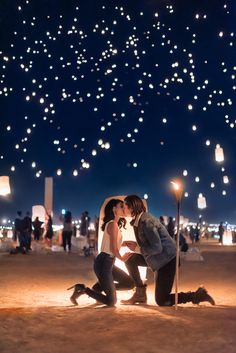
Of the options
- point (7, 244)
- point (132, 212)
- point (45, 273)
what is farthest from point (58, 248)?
point (132, 212)

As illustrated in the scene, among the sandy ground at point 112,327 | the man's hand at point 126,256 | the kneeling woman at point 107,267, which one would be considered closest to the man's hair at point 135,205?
the kneeling woman at point 107,267

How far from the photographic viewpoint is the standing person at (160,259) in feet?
26.3

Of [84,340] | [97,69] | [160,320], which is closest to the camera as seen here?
[84,340]

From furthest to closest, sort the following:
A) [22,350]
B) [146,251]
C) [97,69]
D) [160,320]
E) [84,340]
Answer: [97,69], [146,251], [160,320], [84,340], [22,350]

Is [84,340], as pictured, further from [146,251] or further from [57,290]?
[57,290]

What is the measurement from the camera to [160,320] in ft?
21.5

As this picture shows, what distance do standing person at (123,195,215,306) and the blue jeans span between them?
50 centimetres

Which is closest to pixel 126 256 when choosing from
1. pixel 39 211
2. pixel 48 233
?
pixel 48 233

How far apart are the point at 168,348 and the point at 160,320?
1192mm

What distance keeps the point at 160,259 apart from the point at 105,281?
0.81 m

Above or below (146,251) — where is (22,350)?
below

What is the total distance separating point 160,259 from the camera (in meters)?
8.04

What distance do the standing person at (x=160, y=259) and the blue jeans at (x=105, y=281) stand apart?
1.65 ft

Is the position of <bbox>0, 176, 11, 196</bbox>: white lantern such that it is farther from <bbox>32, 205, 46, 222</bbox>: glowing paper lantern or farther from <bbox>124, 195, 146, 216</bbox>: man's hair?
<bbox>124, 195, 146, 216</bbox>: man's hair
